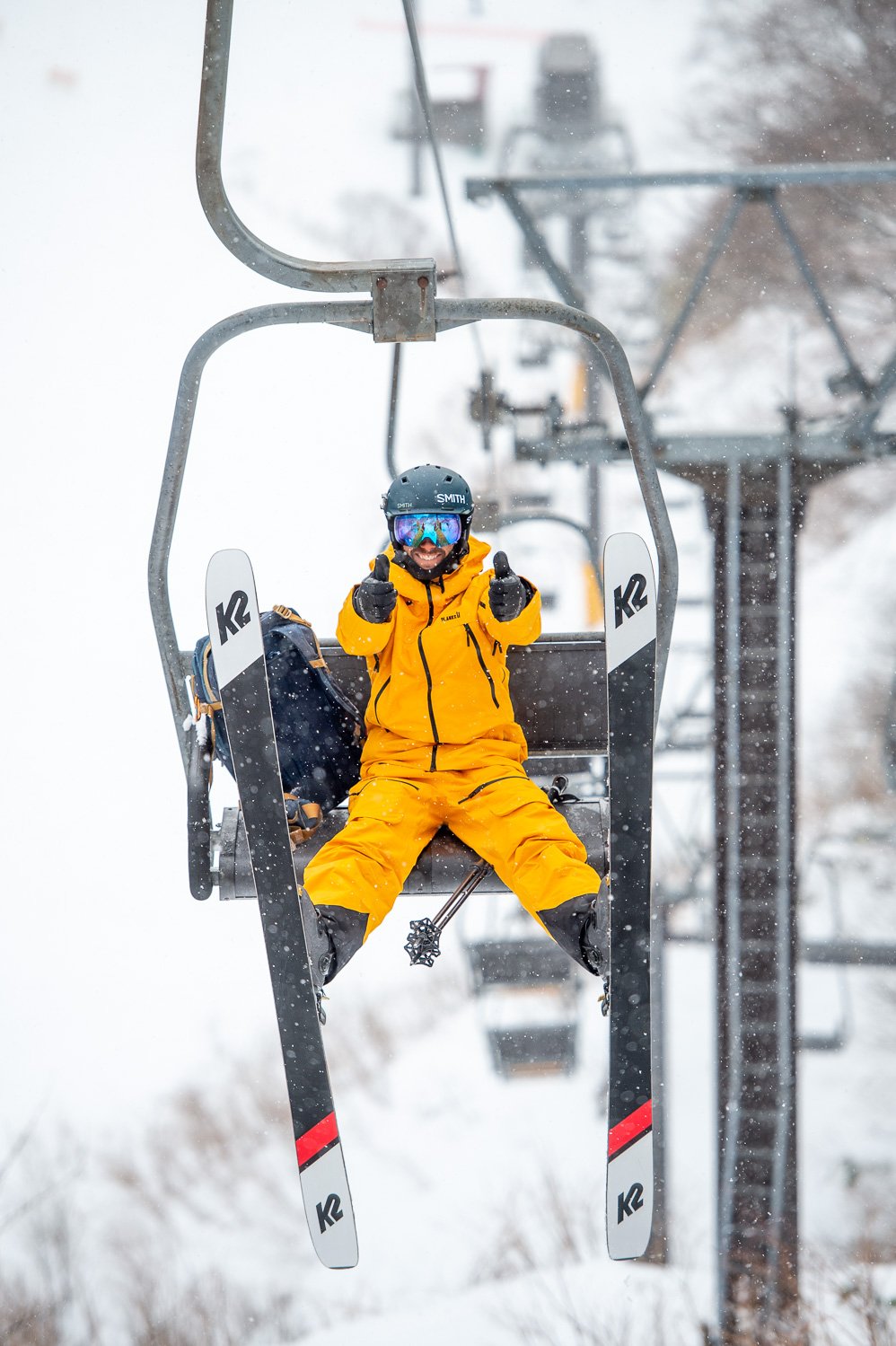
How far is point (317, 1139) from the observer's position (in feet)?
8.78

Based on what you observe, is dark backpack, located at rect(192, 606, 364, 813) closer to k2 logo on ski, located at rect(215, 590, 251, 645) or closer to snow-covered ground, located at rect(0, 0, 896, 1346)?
k2 logo on ski, located at rect(215, 590, 251, 645)

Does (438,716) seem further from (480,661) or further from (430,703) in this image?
(480,661)

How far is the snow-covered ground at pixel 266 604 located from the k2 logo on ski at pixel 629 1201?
11168 mm

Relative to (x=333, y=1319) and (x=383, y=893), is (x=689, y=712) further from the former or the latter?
(x=333, y=1319)

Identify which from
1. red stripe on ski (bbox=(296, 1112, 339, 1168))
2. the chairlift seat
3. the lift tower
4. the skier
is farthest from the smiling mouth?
the lift tower

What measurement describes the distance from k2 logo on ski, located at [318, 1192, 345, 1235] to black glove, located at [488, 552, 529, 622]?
1377 millimetres

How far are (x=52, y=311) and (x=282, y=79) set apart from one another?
844 centimetres

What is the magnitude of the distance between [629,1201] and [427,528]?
1620mm

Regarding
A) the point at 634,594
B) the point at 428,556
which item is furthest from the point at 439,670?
the point at 634,594

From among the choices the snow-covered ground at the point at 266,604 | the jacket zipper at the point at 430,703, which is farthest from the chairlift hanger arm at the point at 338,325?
the snow-covered ground at the point at 266,604

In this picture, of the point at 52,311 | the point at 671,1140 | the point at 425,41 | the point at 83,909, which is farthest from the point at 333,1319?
the point at 425,41

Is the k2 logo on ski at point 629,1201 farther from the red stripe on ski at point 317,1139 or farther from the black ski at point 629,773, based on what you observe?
the red stripe on ski at point 317,1139

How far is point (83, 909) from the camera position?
68.9 ft

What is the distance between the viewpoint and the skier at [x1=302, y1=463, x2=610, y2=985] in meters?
2.64
